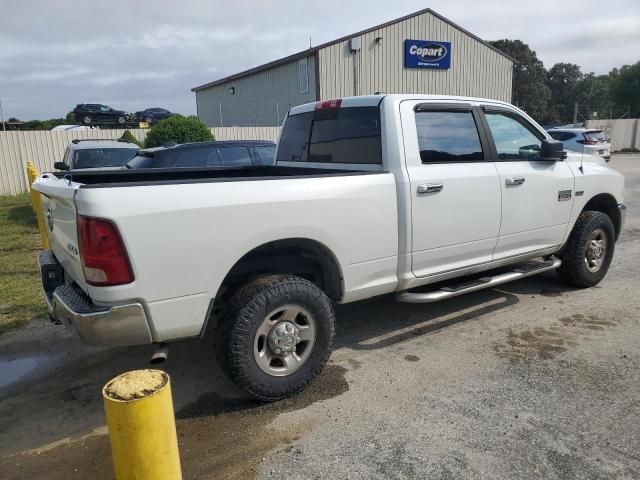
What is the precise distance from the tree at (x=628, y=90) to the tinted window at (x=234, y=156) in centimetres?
6119

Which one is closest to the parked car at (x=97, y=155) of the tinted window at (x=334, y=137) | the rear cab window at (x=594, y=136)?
the tinted window at (x=334, y=137)

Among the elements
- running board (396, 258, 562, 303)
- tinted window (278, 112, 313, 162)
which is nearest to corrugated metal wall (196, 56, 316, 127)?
tinted window (278, 112, 313, 162)

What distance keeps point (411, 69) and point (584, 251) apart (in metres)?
21.1

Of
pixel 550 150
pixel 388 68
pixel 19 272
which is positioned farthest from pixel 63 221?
pixel 388 68

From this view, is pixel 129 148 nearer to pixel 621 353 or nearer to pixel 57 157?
pixel 57 157

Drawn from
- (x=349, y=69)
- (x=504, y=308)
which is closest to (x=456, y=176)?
(x=504, y=308)

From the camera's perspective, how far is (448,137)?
4.17 meters

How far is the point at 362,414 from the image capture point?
322 centimetres

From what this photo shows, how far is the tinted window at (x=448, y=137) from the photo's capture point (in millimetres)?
3998

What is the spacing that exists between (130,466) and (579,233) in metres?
4.71

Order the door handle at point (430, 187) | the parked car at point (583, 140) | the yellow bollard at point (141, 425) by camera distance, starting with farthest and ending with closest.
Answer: the parked car at point (583, 140) → the door handle at point (430, 187) → the yellow bollard at point (141, 425)

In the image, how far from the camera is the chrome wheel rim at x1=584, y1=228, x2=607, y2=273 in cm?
544

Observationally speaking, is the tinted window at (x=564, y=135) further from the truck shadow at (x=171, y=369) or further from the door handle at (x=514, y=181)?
the door handle at (x=514, y=181)

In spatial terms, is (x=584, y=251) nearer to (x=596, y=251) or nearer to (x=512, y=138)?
(x=596, y=251)
